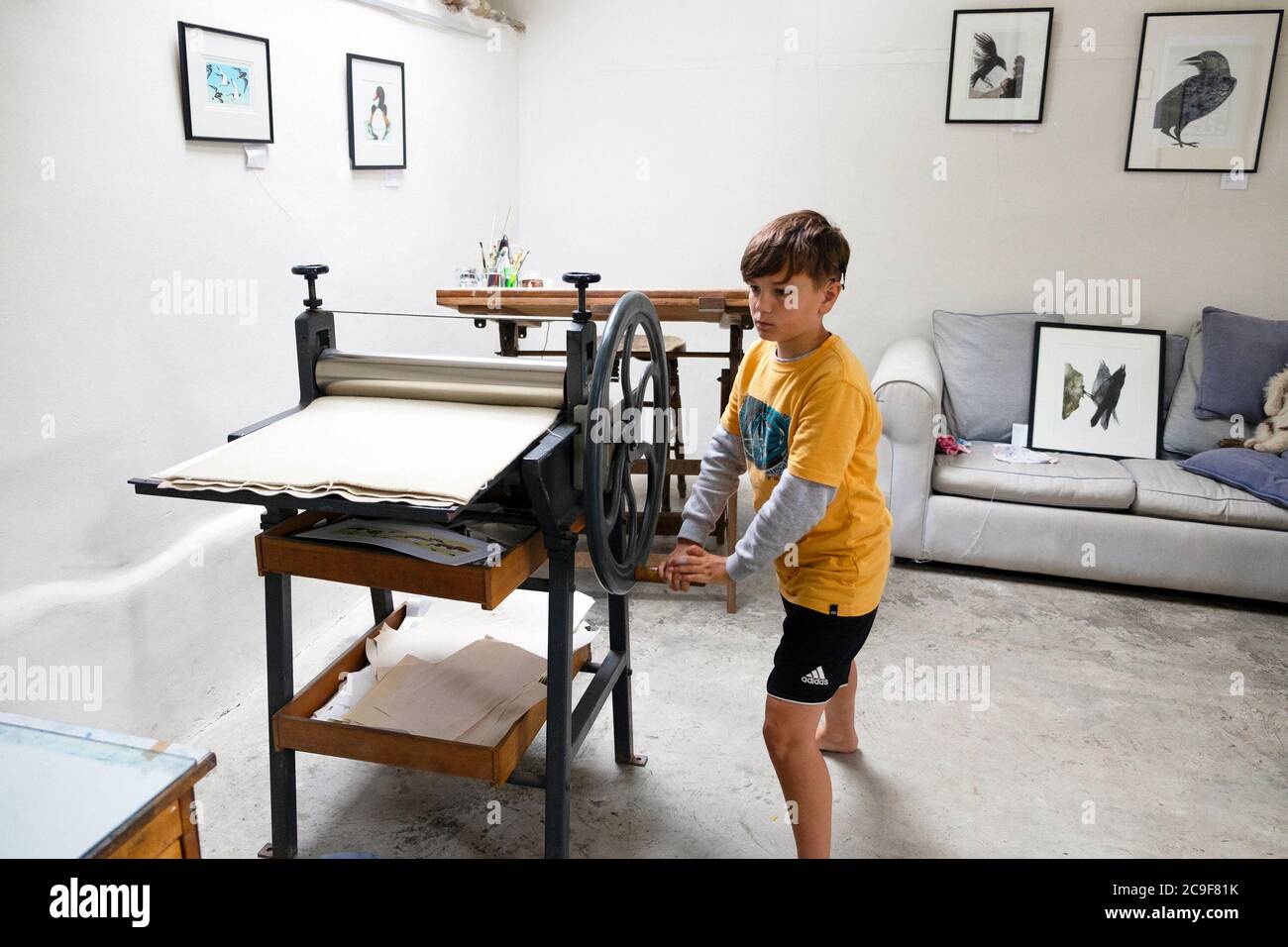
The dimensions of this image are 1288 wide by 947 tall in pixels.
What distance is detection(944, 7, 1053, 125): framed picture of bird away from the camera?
152 inches

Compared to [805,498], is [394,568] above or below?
below

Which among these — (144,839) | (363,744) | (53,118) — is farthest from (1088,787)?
(53,118)

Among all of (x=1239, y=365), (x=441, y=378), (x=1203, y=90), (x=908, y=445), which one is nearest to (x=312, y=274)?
(x=441, y=378)

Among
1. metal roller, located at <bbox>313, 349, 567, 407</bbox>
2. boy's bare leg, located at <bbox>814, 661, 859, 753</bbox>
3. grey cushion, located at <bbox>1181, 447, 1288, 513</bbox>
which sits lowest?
boy's bare leg, located at <bbox>814, 661, 859, 753</bbox>

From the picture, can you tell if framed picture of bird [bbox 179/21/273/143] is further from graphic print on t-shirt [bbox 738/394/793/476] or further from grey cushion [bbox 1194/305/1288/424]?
grey cushion [bbox 1194/305/1288/424]

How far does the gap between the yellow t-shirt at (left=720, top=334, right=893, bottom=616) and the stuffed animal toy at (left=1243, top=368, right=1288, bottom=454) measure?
93.4 inches

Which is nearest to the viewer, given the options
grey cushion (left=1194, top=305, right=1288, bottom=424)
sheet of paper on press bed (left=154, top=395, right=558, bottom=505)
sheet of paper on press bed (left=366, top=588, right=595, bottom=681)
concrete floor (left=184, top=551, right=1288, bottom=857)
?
sheet of paper on press bed (left=154, top=395, right=558, bottom=505)

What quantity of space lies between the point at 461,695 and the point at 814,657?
29.7 inches

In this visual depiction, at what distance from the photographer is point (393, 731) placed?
1765mm

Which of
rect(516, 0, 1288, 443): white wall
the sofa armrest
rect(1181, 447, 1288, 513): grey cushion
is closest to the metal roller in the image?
the sofa armrest

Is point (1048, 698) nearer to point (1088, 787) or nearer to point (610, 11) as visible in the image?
point (1088, 787)

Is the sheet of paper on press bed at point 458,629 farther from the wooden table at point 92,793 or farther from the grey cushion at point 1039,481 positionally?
the grey cushion at point 1039,481

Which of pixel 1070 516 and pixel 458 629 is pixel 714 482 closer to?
pixel 458 629

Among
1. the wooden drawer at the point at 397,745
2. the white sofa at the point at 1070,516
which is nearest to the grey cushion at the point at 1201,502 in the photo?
the white sofa at the point at 1070,516
